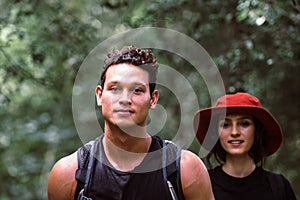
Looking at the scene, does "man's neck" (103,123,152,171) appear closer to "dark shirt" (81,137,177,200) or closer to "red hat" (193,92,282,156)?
"dark shirt" (81,137,177,200)

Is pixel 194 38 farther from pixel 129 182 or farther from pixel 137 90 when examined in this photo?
pixel 129 182

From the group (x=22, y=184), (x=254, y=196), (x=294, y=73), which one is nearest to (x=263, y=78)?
(x=294, y=73)

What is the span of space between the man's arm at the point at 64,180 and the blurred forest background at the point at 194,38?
269cm

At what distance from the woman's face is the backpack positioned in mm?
1231

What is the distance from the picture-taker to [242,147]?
454 centimetres

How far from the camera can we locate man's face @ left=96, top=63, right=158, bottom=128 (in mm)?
3244

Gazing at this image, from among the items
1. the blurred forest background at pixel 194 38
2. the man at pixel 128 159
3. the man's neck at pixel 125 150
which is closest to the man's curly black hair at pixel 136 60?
the man at pixel 128 159

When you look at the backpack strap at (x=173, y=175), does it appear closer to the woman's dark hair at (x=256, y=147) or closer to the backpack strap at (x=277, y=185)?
the backpack strap at (x=277, y=185)

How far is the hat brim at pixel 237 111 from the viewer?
4.59 metres

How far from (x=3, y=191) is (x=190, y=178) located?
8209 millimetres

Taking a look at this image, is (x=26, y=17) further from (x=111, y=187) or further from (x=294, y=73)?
(x=111, y=187)

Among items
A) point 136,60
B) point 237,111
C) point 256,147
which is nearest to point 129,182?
point 136,60

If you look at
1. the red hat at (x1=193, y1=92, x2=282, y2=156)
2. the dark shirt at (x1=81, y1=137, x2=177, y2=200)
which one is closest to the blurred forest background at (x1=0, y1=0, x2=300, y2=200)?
the red hat at (x1=193, y1=92, x2=282, y2=156)

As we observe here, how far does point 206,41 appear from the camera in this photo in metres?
6.89
